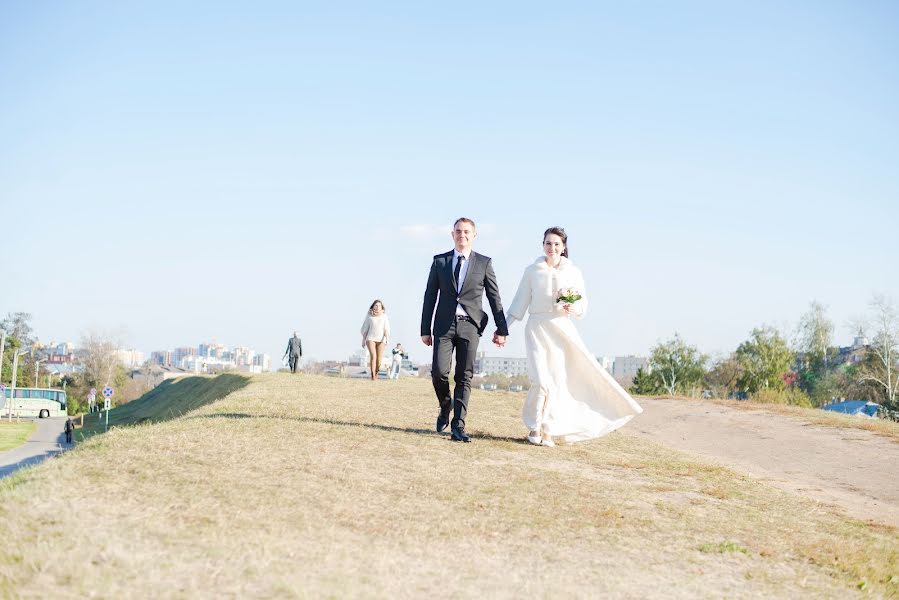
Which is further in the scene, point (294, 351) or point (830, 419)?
point (294, 351)

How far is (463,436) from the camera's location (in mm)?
10211

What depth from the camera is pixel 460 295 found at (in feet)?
33.2

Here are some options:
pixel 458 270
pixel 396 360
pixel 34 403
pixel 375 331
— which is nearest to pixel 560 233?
pixel 458 270

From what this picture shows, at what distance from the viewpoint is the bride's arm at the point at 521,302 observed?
10.6 meters

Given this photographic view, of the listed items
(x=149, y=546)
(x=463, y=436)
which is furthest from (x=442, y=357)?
(x=149, y=546)

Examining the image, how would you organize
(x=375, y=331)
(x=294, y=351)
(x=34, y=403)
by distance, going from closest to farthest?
1. (x=375, y=331)
2. (x=294, y=351)
3. (x=34, y=403)

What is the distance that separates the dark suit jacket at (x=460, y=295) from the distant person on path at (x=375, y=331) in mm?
13458

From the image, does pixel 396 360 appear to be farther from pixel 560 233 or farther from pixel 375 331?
pixel 560 233

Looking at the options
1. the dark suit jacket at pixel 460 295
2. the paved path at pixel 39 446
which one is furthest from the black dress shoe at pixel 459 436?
the paved path at pixel 39 446

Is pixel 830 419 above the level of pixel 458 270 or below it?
below

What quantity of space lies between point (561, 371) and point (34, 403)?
90.0 meters

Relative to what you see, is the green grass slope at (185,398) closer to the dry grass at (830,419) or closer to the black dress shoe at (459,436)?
the black dress shoe at (459,436)

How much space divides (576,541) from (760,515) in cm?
274

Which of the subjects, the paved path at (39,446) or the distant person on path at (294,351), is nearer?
the distant person on path at (294,351)
